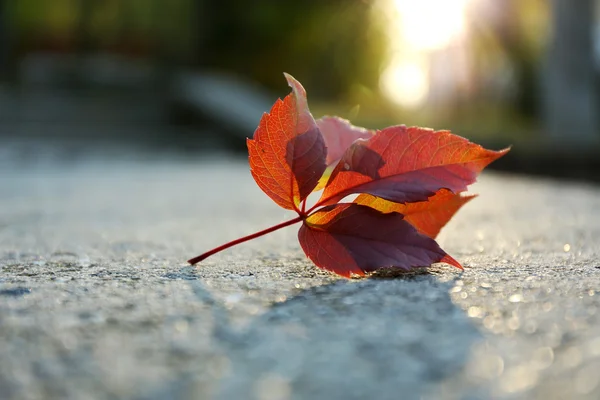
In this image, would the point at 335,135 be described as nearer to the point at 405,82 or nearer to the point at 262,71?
the point at 262,71

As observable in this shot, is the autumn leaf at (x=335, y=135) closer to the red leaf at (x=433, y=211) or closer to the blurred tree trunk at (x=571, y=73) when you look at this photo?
the red leaf at (x=433, y=211)

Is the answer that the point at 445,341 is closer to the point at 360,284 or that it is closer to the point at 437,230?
the point at 360,284

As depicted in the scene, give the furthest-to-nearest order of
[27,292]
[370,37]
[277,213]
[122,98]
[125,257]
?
[370,37] → [122,98] → [277,213] → [125,257] → [27,292]

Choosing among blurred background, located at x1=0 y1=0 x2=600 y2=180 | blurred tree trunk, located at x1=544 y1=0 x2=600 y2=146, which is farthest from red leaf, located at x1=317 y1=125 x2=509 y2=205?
blurred tree trunk, located at x1=544 y1=0 x2=600 y2=146

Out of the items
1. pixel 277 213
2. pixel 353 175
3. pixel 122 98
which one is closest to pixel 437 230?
pixel 353 175

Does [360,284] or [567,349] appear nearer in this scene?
[567,349]

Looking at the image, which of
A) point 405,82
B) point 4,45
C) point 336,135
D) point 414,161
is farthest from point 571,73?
point 405,82

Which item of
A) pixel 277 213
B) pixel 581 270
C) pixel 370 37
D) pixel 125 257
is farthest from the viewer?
pixel 370 37
